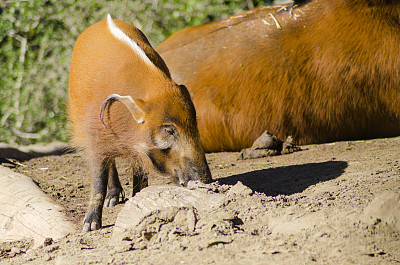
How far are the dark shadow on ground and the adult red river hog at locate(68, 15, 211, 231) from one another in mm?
590

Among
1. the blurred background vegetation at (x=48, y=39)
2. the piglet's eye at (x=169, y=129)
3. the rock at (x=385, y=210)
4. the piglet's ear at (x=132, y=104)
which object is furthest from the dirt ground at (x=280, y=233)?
the blurred background vegetation at (x=48, y=39)

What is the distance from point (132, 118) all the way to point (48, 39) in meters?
4.59

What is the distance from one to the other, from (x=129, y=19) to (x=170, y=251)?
5564mm

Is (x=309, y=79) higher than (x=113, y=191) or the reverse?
higher

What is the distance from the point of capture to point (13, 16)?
6801mm

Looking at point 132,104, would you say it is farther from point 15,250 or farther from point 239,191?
point 15,250

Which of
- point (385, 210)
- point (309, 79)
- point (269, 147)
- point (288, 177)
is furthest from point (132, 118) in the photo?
point (309, 79)

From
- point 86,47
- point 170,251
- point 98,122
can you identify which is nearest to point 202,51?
point 86,47

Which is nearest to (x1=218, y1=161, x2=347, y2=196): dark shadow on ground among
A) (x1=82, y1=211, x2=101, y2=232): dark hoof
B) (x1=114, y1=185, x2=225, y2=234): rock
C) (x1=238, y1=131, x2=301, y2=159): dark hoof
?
(x1=238, y1=131, x2=301, y2=159): dark hoof

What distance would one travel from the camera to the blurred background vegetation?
22.1 feet

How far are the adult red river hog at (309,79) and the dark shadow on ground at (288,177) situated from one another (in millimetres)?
887

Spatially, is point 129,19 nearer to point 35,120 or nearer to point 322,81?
point 35,120

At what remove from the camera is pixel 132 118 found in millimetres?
2889

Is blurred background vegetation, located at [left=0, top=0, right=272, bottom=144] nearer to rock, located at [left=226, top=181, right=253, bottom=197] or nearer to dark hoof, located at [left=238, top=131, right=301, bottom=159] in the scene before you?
dark hoof, located at [left=238, top=131, right=301, bottom=159]
